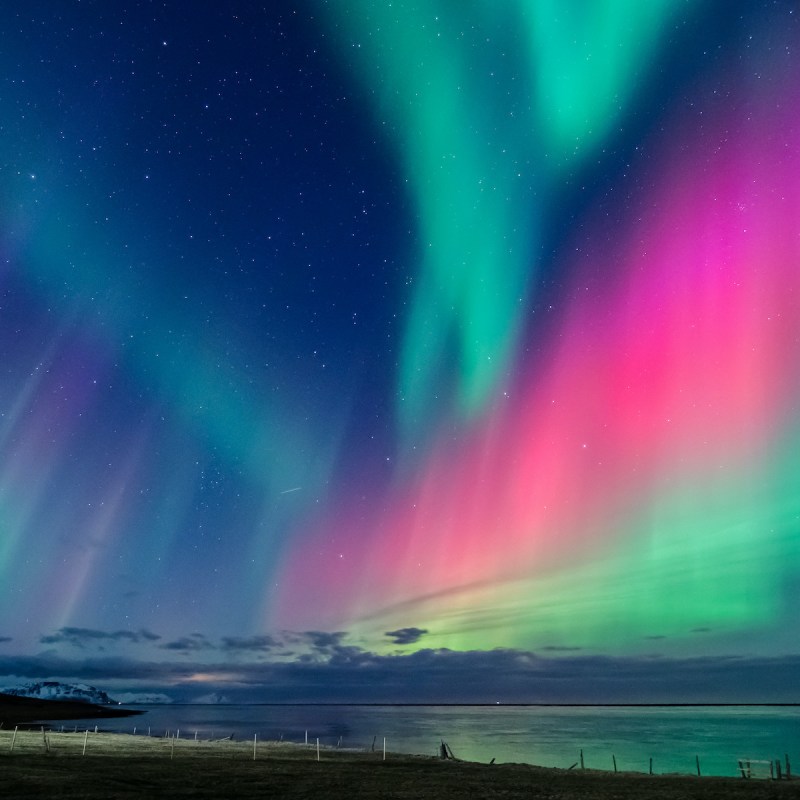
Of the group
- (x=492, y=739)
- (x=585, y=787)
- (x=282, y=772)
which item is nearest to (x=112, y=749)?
(x=282, y=772)

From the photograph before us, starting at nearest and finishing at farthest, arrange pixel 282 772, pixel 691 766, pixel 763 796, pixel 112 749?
pixel 763 796 < pixel 282 772 < pixel 112 749 < pixel 691 766

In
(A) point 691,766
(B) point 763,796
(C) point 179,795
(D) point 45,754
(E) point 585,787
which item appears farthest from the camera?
(A) point 691,766

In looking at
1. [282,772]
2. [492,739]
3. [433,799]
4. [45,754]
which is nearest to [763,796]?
[433,799]

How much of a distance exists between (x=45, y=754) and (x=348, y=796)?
129 feet

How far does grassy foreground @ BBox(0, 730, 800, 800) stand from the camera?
41875 mm

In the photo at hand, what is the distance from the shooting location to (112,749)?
2906 inches

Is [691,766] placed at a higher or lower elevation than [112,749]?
lower

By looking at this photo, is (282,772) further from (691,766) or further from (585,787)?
(691,766)

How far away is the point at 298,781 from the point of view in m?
49.5

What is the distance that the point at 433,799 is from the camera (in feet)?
135

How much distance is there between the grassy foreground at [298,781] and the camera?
A: 4188 centimetres

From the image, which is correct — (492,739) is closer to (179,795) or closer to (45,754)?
(45,754)

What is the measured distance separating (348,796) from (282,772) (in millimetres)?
18162

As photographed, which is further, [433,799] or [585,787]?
[585,787]
